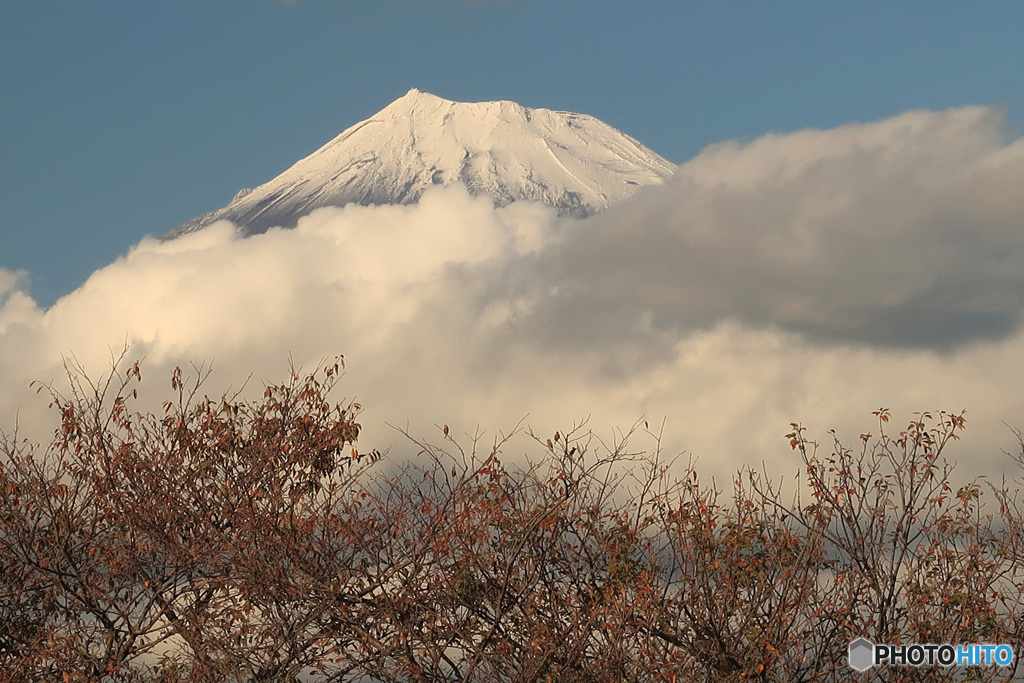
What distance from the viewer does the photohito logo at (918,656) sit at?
448 inches

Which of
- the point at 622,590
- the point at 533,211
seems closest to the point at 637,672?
the point at 622,590

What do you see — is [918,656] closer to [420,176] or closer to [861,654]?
[861,654]

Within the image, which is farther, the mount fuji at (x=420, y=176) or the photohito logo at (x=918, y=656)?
the mount fuji at (x=420, y=176)

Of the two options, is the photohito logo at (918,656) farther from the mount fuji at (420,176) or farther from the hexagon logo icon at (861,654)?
the mount fuji at (420,176)

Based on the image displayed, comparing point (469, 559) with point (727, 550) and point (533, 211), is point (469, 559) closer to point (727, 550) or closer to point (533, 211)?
point (727, 550)

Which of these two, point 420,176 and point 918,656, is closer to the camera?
point 918,656

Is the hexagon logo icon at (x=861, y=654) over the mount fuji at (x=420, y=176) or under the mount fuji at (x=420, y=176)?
under

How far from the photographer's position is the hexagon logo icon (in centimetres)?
1138

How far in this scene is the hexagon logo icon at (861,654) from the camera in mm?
11383

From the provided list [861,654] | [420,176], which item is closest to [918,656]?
[861,654]

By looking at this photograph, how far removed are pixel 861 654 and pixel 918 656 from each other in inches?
21.6

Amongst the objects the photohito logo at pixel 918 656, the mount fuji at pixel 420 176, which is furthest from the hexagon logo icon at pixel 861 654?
the mount fuji at pixel 420 176

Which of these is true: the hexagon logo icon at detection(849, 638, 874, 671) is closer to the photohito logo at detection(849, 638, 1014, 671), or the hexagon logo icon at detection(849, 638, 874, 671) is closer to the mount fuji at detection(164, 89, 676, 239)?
the photohito logo at detection(849, 638, 1014, 671)

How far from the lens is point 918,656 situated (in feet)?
37.7
